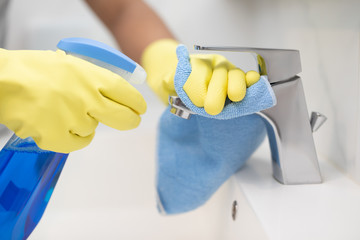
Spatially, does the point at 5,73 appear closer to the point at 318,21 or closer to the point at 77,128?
the point at 77,128

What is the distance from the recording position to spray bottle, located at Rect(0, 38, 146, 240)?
15.7 inches

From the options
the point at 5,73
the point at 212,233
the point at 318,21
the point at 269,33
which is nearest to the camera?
the point at 5,73

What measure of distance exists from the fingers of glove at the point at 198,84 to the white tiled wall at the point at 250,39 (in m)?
0.22

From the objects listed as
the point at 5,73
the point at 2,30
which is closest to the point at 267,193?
the point at 5,73

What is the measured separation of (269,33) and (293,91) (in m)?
0.41

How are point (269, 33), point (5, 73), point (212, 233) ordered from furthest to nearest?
point (269, 33), point (212, 233), point (5, 73)

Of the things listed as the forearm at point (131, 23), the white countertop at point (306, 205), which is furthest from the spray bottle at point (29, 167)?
the forearm at point (131, 23)

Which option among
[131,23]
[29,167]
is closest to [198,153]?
[29,167]

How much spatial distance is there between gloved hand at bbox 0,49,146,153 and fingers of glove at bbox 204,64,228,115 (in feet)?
0.32

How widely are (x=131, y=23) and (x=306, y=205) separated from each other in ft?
2.03

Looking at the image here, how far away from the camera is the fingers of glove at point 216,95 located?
0.37m

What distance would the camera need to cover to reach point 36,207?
1.44 ft

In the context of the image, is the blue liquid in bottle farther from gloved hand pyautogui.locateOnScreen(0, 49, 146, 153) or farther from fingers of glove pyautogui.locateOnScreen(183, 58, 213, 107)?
fingers of glove pyautogui.locateOnScreen(183, 58, 213, 107)

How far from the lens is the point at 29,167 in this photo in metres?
0.42
